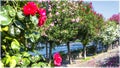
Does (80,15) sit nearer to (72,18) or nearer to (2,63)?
(72,18)

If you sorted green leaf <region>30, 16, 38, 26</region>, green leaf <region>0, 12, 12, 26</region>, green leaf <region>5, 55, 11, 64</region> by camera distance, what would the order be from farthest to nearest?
1. green leaf <region>30, 16, 38, 26</region>
2. green leaf <region>5, 55, 11, 64</region>
3. green leaf <region>0, 12, 12, 26</region>

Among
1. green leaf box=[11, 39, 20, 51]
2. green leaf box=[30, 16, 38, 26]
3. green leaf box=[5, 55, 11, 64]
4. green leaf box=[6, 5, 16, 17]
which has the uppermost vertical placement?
green leaf box=[6, 5, 16, 17]

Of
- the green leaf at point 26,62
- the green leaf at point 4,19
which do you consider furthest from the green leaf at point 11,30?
the green leaf at point 26,62

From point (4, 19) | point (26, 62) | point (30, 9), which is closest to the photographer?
point (4, 19)

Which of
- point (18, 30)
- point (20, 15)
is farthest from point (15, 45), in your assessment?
point (20, 15)

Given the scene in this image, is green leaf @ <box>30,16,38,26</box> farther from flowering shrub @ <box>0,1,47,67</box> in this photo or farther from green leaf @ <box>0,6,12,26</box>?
green leaf @ <box>0,6,12,26</box>

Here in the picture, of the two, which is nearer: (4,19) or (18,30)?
(4,19)

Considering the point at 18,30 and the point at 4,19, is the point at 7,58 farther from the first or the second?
the point at 4,19

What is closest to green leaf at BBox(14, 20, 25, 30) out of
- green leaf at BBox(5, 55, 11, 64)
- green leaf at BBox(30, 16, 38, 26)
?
green leaf at BBox(30, 16, 38, 26)

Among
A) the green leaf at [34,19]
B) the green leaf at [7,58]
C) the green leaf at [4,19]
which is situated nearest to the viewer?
the green leaf at [4,19]

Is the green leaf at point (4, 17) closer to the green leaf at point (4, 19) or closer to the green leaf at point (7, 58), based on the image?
the green leaf at point (4, 19)

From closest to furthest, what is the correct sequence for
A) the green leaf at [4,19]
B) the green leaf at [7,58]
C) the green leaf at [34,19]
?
the green leaf at [4,19] → the green leaf at [7,58] → the green leaf at [34,19]

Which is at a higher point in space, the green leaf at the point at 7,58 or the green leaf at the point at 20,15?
the green leaf at the point at 20,15

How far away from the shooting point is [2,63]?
9.08ft
